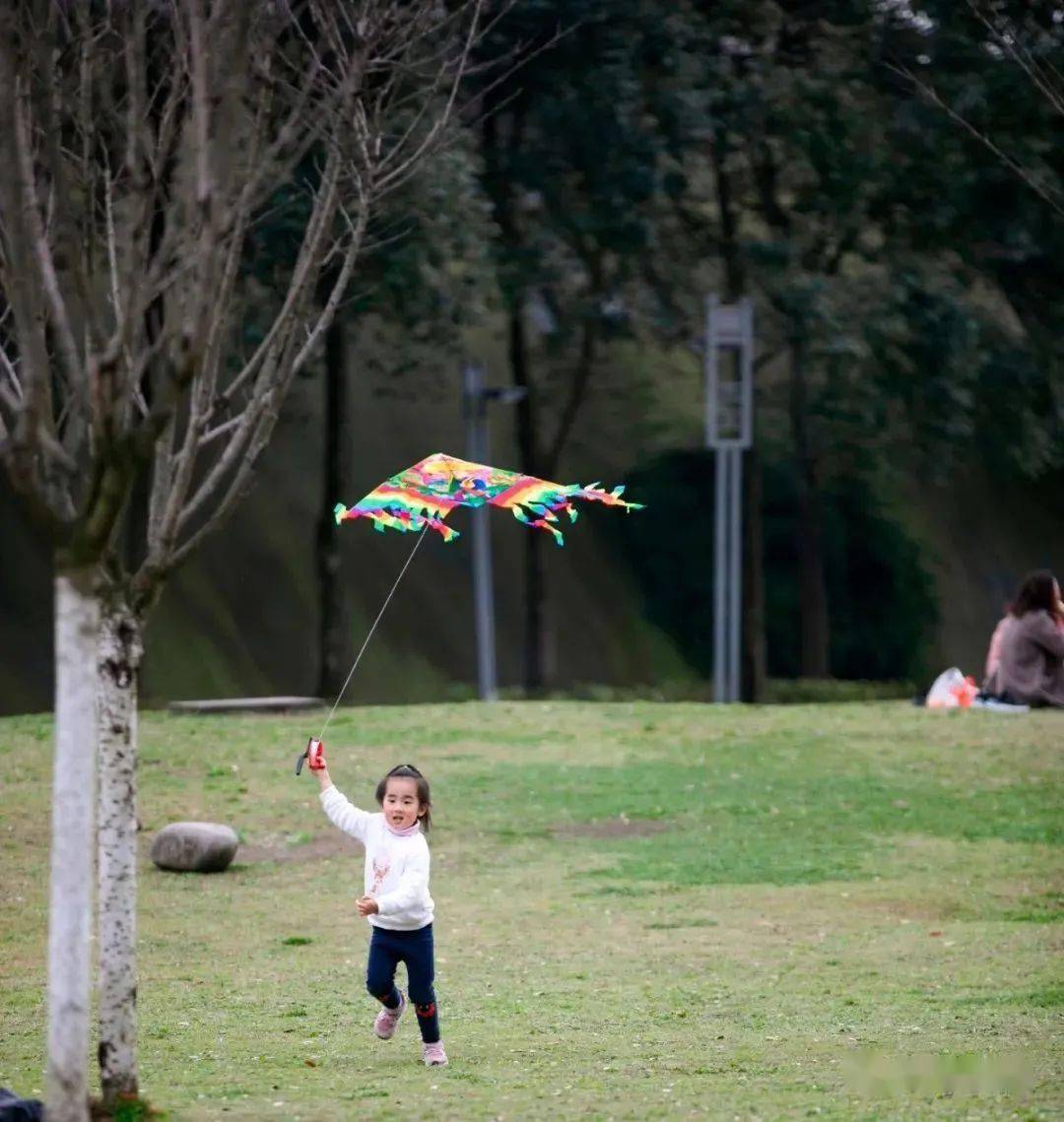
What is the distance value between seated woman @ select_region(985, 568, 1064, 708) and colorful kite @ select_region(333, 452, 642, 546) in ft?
41.4

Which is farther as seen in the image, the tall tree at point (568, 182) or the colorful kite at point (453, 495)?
the tall tree at point (568, 182)

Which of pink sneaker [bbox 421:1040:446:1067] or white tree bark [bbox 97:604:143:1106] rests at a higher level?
white tree bark [bbox 97:604:143:1106]

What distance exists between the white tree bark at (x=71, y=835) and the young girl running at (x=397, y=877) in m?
1.93

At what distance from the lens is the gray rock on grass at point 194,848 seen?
15.4 metres

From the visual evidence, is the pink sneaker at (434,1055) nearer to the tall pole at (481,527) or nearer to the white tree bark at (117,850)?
the white tree bark at (117,850)

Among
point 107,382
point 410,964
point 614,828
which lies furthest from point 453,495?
point 614,828

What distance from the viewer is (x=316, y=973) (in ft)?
39.7

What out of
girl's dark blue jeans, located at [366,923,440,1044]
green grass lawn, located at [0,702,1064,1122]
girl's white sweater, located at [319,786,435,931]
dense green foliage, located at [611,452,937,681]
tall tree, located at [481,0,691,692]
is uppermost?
tall tree, located at [481,0,691,692]

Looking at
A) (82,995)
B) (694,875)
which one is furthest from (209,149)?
(694,875)

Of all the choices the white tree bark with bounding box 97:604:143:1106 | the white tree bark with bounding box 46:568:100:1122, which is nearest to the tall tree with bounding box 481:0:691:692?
the white tree bark with bounding box 97:604:143:1106

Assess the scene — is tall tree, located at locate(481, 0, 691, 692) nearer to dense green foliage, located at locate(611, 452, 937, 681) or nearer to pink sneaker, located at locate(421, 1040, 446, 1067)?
dense green foliage, located at locate(611, 452, 937, 681)

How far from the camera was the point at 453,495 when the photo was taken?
9.33 metres

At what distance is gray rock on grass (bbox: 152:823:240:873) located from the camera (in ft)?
50.4

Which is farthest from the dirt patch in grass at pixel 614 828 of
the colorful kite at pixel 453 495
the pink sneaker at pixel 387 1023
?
the colorful kite at pixel 453 495
